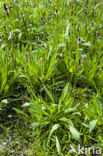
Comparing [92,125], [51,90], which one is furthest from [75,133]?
[51,90]

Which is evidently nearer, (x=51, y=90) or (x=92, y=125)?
(x=92, y=125)

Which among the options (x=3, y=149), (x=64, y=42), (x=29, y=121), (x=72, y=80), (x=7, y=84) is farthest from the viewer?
(x=64, y=42)

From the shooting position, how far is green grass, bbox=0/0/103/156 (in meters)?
1.38

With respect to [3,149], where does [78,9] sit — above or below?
above

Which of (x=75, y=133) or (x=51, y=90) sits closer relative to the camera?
(x=75, y=133)

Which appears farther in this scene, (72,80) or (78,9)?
(78,9)

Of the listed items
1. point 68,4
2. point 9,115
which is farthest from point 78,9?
point 9,115

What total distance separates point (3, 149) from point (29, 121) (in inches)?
11.3

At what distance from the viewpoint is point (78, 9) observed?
9.36 feet

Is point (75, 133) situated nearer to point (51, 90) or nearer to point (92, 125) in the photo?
point (92, 125)

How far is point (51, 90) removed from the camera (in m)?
1.73

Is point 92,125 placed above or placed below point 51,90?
below

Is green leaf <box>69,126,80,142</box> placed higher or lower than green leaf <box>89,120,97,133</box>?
lower

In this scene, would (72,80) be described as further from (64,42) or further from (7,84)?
(7,84)
